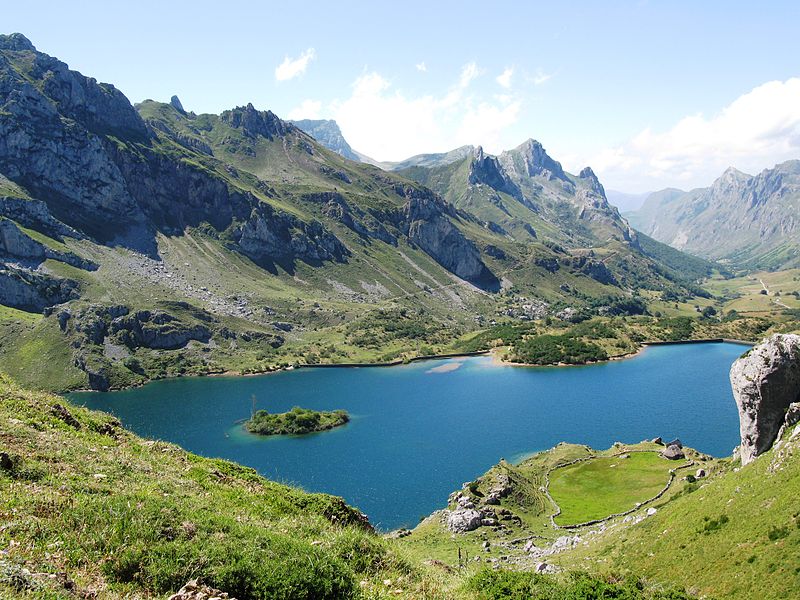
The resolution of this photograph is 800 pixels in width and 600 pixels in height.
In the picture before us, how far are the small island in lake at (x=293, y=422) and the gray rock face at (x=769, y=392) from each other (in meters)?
96.9

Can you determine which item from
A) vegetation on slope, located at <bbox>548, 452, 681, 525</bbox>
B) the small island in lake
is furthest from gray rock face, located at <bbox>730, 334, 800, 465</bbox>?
the small island in lake

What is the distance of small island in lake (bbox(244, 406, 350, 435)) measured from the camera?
12700 centimetres

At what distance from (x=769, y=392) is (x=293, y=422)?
10274cm

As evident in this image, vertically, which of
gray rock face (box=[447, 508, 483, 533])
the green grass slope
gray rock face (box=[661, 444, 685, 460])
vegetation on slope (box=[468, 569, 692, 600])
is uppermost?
vegetation on slope (box=[468, 569, 692, 600])

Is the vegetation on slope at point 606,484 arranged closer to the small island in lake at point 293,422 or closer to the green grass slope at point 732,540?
the green grass slope at point 732,540

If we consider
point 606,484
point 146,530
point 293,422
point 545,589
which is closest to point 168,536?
point 146,530

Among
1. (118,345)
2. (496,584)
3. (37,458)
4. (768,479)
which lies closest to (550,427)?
(768,479)

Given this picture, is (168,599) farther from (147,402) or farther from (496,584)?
(147,402)

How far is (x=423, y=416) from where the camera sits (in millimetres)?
136500

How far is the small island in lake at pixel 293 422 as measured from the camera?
127000 millimetres

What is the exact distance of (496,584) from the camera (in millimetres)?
22359

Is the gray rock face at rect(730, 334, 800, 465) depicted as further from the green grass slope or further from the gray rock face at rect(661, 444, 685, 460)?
the gray rock face at rect(661, 444, 685, 460)

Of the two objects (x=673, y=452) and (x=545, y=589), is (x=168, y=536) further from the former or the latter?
(x=673, y=452)

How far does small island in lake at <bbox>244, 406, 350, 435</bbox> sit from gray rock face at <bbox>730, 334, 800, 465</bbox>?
318ft
